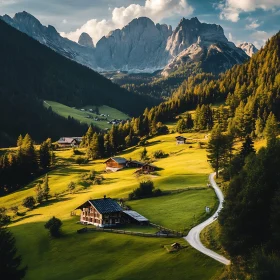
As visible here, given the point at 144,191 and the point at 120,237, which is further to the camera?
the point at 144,191

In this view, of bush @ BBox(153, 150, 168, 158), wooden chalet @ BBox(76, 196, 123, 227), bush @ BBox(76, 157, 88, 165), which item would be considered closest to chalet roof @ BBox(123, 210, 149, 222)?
wooden chalet @ BBox(76, 196, 123, 227)

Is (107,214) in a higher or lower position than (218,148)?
lower

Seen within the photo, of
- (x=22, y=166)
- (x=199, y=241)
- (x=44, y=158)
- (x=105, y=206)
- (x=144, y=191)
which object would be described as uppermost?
(x=44, y=158)

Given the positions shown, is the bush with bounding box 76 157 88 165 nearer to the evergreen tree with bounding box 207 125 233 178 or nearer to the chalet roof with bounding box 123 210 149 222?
the evergreen tree with bounding box 207 125 233 178

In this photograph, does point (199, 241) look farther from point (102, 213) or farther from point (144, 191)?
point (144, 191)

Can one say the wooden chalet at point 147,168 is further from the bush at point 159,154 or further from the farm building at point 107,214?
the farm building at point 107,214

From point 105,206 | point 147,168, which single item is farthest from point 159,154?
point 105,206
